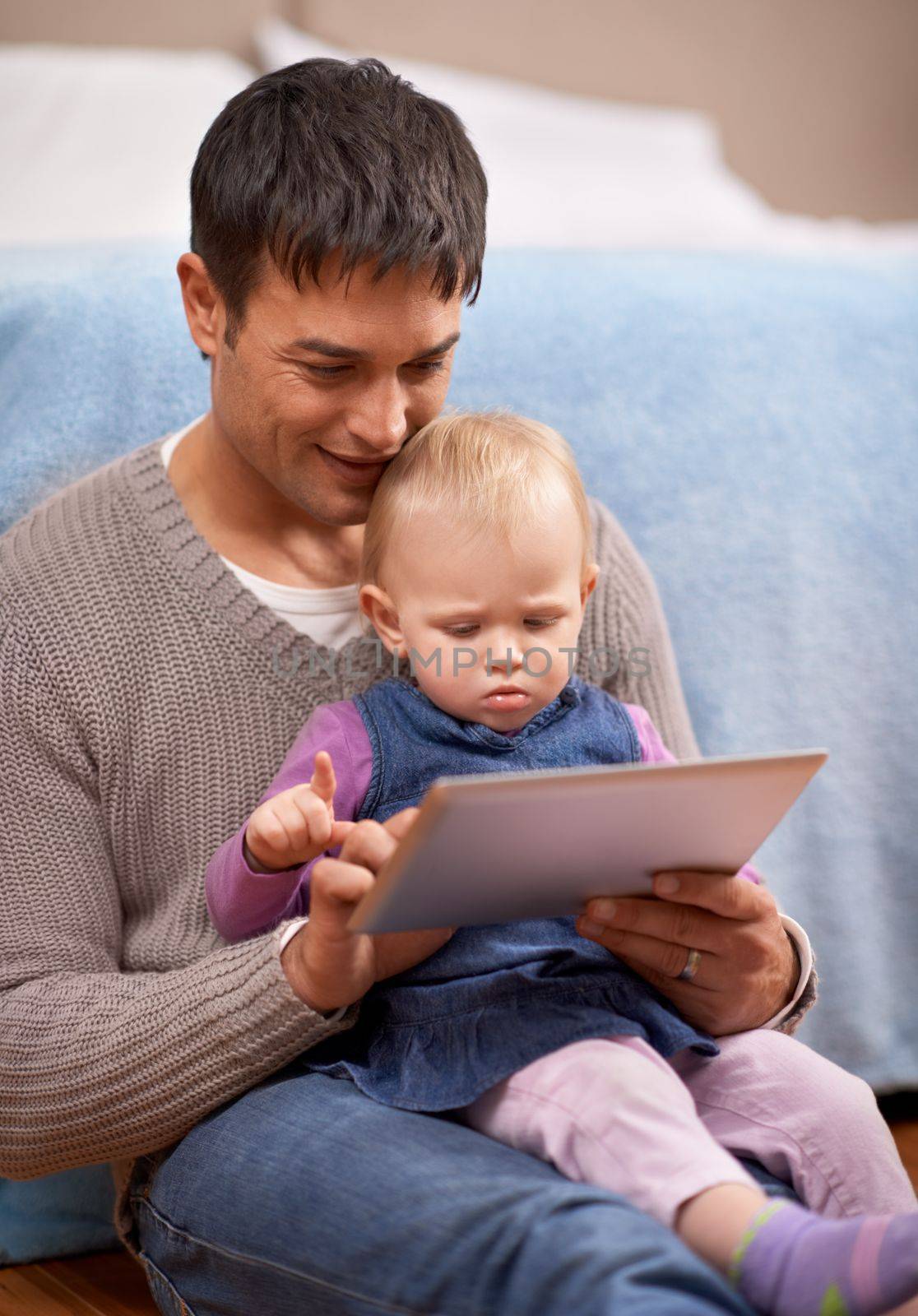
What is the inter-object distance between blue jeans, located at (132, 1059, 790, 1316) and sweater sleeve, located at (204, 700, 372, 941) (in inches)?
4.9

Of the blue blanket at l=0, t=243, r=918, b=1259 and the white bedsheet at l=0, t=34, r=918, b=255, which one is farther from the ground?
the white bedsheet at l=0, t=34, r=918, b=255

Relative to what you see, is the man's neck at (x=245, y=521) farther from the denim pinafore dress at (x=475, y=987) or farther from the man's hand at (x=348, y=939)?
the man's hand at (x=348, y=939)

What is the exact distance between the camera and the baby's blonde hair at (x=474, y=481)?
1.05 m

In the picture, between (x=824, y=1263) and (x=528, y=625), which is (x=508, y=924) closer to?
(x=528, y=625)

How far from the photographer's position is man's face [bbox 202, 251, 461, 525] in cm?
106

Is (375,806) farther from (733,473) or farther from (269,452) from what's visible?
(733,473)

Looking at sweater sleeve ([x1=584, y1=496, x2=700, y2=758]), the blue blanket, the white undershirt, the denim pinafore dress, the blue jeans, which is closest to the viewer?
the blue jeans

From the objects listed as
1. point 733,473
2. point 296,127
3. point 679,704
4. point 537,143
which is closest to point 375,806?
point 679,704

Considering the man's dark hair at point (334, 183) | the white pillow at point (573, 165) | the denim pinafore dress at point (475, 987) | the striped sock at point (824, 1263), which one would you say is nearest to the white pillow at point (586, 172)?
the white pillow at point (573, 165)

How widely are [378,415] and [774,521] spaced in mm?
695

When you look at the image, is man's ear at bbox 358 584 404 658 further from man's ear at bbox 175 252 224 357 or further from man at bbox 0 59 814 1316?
man's ear at bbox 175 252 224 357

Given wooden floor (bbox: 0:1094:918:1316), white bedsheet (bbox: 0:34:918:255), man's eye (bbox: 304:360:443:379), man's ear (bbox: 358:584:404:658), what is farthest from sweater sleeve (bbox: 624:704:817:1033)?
white bedsheet (bbox: 0:34:918:255)

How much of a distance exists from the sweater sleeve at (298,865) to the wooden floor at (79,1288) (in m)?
0.36

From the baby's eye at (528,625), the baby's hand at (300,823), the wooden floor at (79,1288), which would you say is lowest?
the wooden floor at (79,1288)
